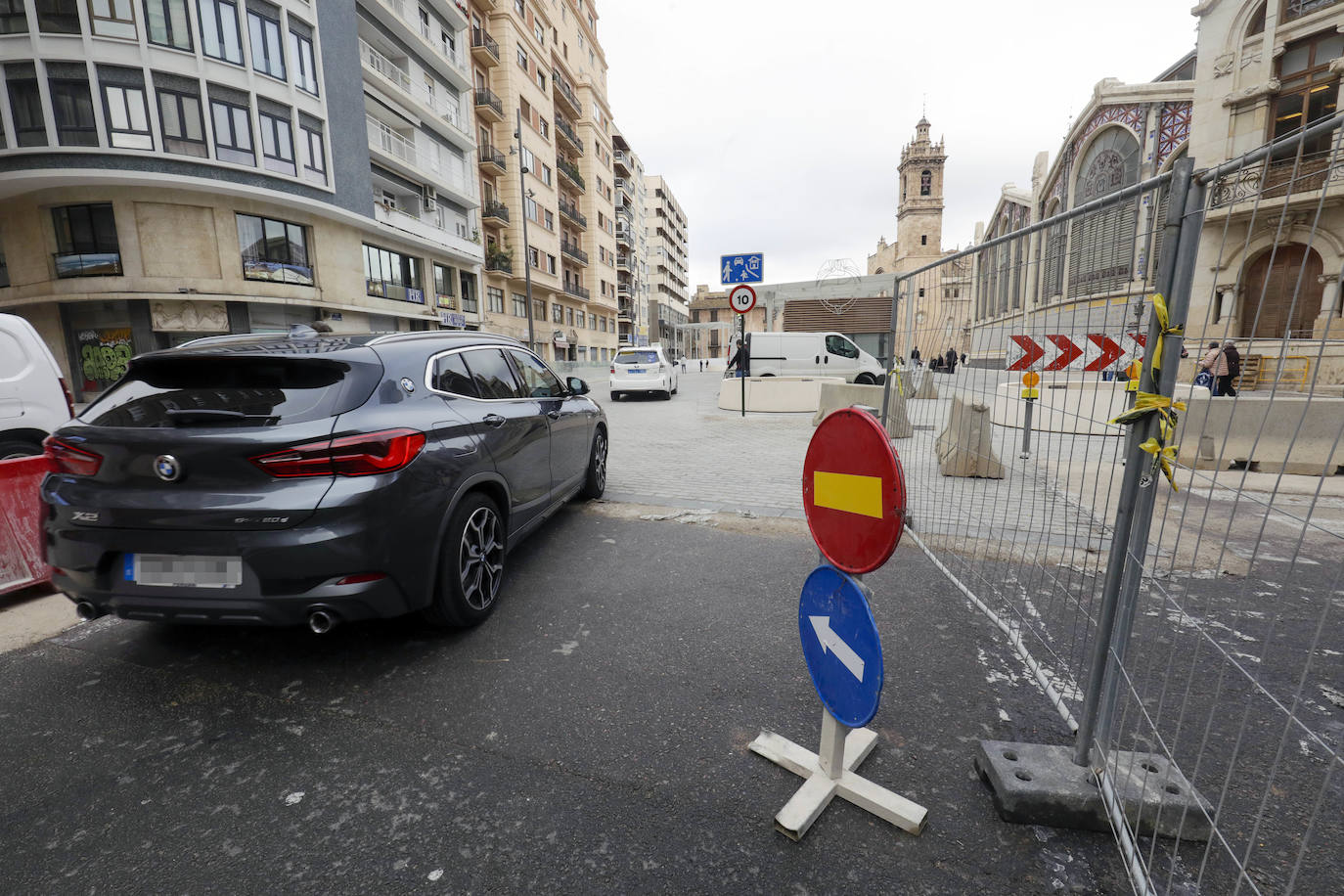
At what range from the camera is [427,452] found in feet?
9.73

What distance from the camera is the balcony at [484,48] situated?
33.0 metres

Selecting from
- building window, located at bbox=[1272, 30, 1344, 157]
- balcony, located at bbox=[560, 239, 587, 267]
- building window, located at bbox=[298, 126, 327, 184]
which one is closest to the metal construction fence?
building window, located at bbox=[1272, 30, 1344, 157]

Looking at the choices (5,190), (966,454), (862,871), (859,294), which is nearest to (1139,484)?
(862,871)

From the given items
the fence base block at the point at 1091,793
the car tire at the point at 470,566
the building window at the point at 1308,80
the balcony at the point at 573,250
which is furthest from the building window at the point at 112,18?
the building window at the point at 1308,80

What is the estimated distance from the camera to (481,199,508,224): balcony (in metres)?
34.6

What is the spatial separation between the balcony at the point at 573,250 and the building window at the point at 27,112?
1123 inches

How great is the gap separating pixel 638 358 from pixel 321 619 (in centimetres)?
1704

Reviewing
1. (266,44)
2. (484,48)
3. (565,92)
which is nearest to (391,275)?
(266,44)

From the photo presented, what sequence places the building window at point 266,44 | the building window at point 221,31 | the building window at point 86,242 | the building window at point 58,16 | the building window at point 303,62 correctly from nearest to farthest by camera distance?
the building window at point 58,16
the building window at point 86,242
the building window at point 221,31
the building window at point 266,44
the building window at point 303,62

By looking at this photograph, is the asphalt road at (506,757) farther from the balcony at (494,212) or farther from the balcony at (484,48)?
the balcony at (484,48)

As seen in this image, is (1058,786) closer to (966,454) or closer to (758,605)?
(758,605)

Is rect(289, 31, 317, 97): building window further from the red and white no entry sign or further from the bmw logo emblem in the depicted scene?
the red and white no entry sign

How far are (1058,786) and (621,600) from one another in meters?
2.36

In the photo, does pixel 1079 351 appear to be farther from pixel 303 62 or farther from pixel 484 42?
pixel 484 42
